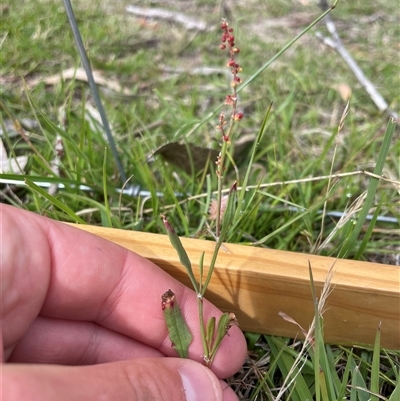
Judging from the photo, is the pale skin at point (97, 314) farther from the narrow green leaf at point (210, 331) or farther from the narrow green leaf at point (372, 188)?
the narrow green leaf at point (372, 188)

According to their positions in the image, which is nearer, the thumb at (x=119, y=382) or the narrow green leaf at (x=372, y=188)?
the thumb at (x=119, y=382)

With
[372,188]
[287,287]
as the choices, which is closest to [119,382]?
[287,287]

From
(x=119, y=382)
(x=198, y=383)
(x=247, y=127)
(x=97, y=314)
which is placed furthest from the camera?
(x=247, y=127)

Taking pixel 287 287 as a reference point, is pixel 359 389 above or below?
below

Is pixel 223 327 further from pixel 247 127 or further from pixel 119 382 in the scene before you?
Result: pixel 247 127

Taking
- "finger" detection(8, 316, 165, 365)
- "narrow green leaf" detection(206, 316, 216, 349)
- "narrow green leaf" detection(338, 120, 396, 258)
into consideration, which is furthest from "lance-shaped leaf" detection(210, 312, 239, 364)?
"narrow green leaf" detection(338, 120, 396, 258)

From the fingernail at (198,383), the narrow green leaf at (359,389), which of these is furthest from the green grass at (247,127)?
the fingernail at (198,383)

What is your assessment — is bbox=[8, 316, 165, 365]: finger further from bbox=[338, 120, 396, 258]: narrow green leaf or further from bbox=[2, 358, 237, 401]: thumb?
bbox=[338, 120, 396, 258]: narrow green leaf
